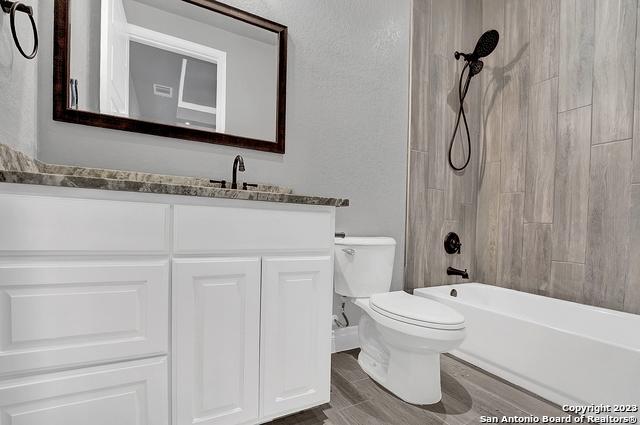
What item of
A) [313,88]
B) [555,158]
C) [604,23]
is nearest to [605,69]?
[604,23]

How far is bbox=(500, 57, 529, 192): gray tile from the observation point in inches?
85.0

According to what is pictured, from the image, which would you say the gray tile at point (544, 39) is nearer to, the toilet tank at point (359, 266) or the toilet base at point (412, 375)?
the toilet tank at point (359, 266)

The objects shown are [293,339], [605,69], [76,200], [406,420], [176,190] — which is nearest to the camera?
[76,200]

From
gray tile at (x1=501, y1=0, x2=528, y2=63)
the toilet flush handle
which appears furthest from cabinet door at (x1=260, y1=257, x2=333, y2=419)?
gray tile at (x1=501, y1=0, x2=528, y2=63)

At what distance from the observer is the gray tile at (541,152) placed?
6.55ft

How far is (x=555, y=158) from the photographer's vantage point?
198 cm

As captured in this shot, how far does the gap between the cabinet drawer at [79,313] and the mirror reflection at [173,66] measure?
869 mm

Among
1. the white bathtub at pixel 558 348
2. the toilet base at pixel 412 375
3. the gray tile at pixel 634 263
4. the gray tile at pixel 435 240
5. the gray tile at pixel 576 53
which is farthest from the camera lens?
the gray tile at pixel 435 240

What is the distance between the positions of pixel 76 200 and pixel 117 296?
10.9 inches

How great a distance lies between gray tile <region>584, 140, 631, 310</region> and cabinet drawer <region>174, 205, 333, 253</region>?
68.7 inches

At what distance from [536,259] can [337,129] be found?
1.68 m

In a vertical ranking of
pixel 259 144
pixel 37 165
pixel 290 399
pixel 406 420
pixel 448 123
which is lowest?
pixel 406 420

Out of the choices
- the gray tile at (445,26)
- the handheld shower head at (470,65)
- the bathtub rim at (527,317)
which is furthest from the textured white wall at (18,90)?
the handheld shower head at (470,65)

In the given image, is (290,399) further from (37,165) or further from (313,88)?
(313,88)
